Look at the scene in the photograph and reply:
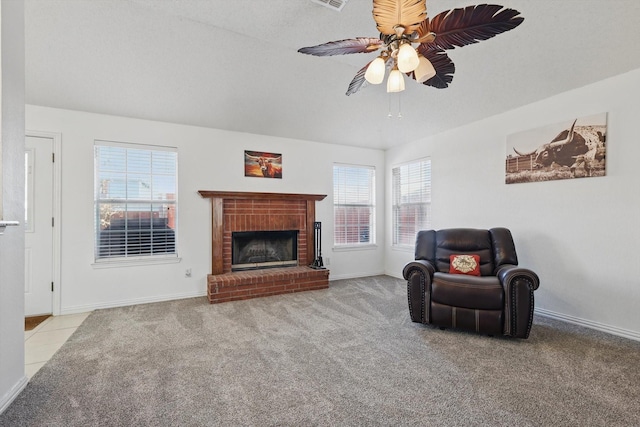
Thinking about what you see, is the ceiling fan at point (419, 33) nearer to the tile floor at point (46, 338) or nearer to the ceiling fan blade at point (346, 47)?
the ceiling fan blade at point (346, 47)

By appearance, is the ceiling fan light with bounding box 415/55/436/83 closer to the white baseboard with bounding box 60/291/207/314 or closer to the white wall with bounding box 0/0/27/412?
the white wall with bounding box 0/0/27/412

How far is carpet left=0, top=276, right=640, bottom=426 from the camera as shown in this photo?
5.59 feet

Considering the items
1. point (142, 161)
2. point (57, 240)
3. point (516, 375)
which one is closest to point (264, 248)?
point (142, 161)

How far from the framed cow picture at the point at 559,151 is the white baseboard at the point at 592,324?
4.98 feet

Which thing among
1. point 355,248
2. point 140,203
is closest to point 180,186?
point 140,203

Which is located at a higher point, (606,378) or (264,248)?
(264,248)

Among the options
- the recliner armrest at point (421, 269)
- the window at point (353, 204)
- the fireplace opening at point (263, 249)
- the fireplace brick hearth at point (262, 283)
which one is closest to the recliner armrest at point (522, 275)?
the recliner armrest at point (421, 269)

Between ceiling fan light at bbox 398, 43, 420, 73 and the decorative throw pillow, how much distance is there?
96.7 inches

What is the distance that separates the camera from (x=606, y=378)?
207 cm

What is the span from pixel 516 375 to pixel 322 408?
4.70 ft

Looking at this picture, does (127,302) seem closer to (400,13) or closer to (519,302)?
(400,13)

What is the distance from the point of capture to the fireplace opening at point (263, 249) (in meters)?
4.59

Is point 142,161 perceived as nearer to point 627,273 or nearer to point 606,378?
point 606,378

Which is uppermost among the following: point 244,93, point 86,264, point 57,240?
point 244,93
